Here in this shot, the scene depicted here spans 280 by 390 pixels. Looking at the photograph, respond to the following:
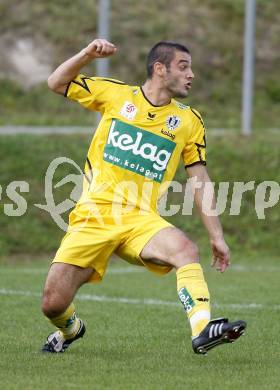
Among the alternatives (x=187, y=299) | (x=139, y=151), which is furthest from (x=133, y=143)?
(x=187, y=299)

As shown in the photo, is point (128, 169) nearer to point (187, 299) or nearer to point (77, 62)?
point (77, 62)

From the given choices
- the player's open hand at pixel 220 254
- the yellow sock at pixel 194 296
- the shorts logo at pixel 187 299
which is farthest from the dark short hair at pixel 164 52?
the shorts logo at pixel 187 299

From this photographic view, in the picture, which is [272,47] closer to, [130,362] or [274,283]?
[274,283]

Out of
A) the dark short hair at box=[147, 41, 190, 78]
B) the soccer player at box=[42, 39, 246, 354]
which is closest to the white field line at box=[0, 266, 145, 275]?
the soccer player at box=[42, 39, 246, 354]

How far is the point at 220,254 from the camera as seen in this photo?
7.65m

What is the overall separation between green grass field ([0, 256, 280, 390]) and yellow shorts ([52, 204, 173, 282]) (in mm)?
705

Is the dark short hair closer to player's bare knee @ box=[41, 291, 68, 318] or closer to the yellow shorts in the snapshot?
the yellow shorts

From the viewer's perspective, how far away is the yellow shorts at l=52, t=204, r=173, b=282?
7621mm

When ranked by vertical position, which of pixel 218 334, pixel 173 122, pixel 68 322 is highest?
pixel 173 122

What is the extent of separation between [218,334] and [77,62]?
2191 mm

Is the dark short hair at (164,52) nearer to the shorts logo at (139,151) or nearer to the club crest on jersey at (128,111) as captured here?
the club crest on jersey at (128,111)

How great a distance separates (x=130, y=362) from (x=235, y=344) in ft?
4.34

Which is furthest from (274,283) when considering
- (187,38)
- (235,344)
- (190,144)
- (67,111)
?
(187,38)

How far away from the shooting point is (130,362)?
7.60 m
